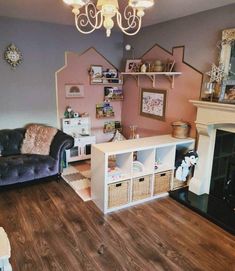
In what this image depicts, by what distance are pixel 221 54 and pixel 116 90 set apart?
7.64 feet

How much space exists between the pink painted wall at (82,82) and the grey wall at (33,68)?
0.35 feet

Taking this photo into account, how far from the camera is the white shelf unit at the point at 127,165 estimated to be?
289 cm

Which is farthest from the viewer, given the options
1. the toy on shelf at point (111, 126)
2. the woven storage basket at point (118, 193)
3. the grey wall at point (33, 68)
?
the toy on shelf at point (111, 126)

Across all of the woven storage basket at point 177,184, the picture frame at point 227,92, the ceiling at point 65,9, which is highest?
the ceiling at point 65,9

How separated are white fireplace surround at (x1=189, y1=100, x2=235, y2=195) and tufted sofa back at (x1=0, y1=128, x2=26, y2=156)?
270 cm

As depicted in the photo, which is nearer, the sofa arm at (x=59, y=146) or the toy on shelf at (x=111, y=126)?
the sofa arm at (x=59, y=146)

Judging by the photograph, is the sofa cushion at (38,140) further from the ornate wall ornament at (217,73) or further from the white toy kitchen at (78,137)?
the ornate wall ornament at (217,73)

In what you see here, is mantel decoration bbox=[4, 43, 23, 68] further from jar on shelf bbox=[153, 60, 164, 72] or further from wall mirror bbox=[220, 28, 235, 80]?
wall mirror bbox=[220, 28, 235, 80]

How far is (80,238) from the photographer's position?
2.48m

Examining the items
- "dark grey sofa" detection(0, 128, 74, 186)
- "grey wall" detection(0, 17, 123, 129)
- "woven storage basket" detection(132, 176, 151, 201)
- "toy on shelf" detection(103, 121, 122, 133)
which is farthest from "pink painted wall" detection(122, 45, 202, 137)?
"dark grey sofa" detection(0, 128, 74, 186)

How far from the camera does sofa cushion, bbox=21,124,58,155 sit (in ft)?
12.5

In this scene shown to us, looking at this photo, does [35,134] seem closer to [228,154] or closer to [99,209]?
[99,209]

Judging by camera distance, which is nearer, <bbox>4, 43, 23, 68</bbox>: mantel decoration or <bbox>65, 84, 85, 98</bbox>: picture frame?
<bbox>4, 43, 23, 68</bbox>: mantel decoration

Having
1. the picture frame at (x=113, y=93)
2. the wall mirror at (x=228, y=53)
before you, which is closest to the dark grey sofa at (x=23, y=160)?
the picture frame at (x=113, y=93)
